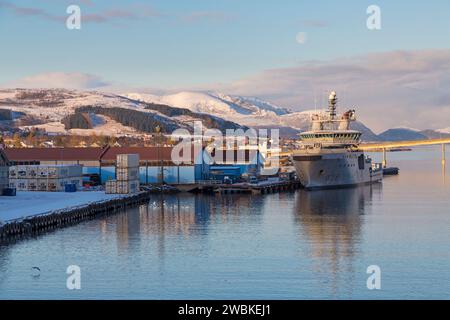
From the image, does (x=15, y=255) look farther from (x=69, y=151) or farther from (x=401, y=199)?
(x=69, y=151)

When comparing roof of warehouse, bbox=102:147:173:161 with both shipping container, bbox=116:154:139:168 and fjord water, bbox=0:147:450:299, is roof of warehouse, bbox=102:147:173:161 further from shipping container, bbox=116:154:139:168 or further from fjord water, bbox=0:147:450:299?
fjord water, bbox=0:147:450:299

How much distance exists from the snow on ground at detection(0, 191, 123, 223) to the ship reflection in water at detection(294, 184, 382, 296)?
441 inches

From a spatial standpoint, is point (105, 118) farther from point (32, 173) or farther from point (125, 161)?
point (125, 161)

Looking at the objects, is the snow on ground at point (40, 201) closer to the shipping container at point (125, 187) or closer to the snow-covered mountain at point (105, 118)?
the shipping container at point (125, 187)

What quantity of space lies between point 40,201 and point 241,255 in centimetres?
1646

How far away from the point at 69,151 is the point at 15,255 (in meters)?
33.0

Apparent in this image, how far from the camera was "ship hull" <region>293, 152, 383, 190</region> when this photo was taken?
54834 mm

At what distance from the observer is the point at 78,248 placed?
2717 cm

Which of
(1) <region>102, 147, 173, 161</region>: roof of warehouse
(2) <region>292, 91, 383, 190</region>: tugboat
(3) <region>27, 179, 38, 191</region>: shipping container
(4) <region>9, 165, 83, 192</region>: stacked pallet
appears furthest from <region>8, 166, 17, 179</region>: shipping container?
(2) <region>292, 91, 383, 190</region>: tugboat

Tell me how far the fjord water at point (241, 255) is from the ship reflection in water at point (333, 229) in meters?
0.05

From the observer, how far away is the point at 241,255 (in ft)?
83.8

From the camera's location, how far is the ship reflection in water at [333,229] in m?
22.6
